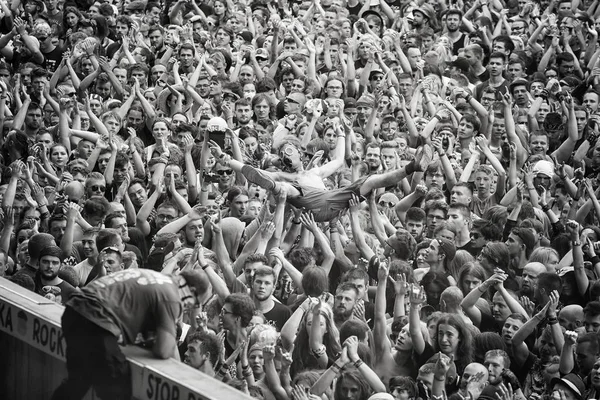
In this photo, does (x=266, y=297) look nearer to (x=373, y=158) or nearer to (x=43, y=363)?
(x=373, y=158)

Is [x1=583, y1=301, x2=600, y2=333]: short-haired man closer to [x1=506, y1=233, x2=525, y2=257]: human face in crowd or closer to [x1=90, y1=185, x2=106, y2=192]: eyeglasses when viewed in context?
[x1=506, y1=233, x2=525, y2=257]: human face in crowd

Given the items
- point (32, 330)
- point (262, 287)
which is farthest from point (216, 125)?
point (32, 330)

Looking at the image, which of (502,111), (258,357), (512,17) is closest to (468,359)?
(258,357)

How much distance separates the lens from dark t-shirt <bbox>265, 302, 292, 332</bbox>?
913cm

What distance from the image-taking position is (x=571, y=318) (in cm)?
943

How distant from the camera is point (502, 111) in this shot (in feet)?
45.1

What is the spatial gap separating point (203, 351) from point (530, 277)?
130 inches

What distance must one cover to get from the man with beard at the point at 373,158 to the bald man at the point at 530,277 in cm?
282

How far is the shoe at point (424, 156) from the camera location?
1159cm

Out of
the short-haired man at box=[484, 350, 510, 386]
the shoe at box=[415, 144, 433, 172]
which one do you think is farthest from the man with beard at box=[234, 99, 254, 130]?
the short-haired man at box=[484, 350, 510, 386]

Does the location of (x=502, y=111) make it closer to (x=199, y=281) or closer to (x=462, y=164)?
(x=462, y=164)

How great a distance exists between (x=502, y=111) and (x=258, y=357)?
644 centimetres

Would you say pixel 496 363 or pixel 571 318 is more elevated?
pixel 496 363

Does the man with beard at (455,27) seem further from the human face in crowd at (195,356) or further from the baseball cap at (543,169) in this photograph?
the human face in crowd at (195,356)
